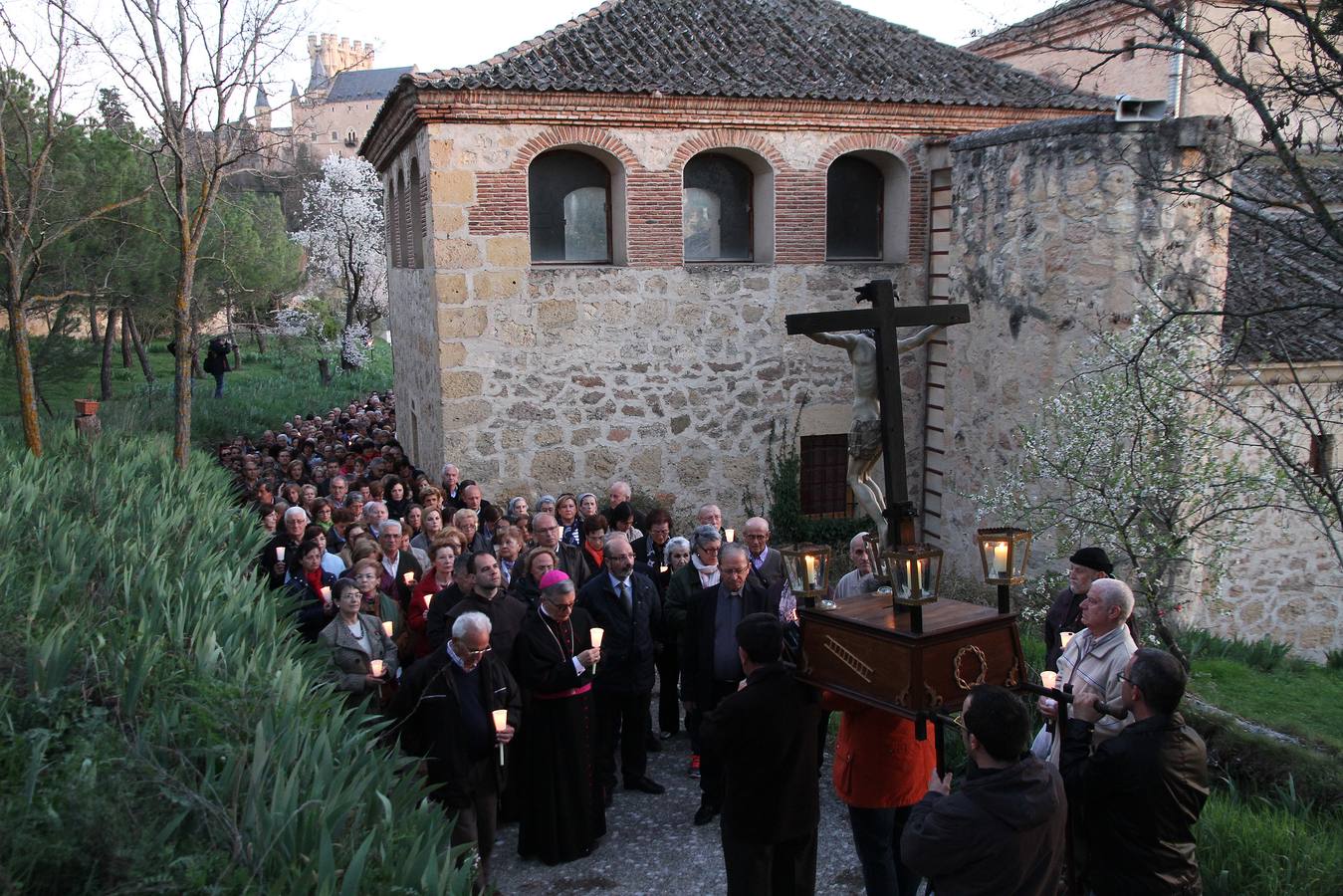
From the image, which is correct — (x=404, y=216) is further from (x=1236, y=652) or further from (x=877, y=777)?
(x=877, y=777)

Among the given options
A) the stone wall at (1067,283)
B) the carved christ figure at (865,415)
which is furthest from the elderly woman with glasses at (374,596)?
the stone wall at (1067,283)

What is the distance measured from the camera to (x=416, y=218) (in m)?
14.2

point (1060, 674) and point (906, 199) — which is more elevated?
point (906, 199)

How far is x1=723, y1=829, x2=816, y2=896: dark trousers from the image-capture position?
460 centimetres

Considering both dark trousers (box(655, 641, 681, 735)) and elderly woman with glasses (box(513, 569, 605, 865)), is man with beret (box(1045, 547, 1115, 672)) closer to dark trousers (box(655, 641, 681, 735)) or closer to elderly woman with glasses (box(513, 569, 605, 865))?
elderly woman with glasses (box(513, 569, 605, 865))

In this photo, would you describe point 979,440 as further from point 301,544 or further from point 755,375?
point 301,544

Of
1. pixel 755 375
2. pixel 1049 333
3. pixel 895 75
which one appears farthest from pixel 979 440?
pixel 895 75

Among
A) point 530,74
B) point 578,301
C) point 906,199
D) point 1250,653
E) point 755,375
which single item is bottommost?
point 1250,653

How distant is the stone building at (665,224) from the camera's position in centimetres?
1212

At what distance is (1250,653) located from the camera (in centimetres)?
938

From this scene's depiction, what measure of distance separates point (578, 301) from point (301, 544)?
19.1 feet

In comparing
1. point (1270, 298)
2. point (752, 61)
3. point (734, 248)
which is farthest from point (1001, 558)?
point (752, 61)

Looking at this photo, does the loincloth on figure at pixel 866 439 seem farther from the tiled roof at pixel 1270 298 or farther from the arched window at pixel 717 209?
the arched window at pixel 717 209

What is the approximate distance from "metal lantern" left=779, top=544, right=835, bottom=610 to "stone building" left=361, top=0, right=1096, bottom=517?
843cm
